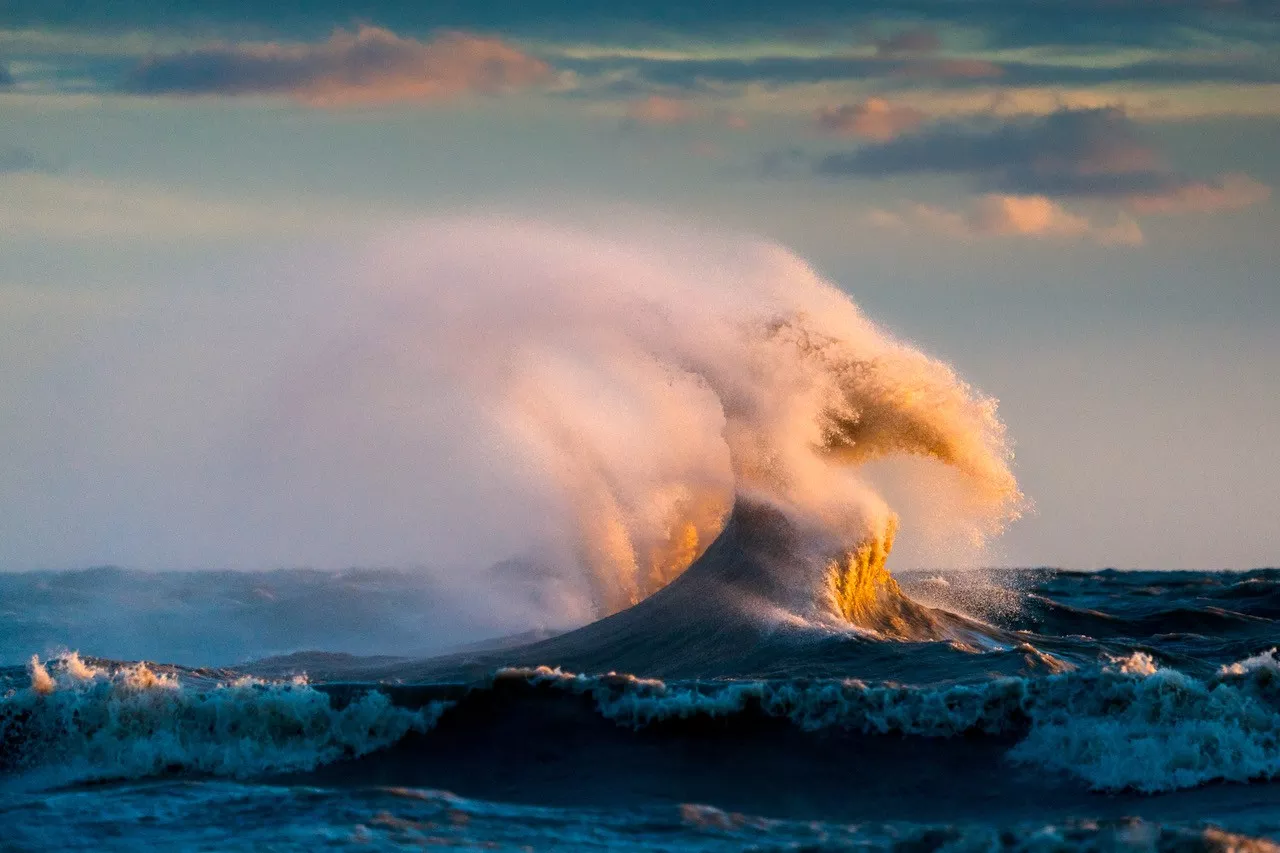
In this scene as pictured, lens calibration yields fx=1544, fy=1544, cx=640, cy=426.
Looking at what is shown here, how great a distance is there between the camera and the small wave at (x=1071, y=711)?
1362 centimetres

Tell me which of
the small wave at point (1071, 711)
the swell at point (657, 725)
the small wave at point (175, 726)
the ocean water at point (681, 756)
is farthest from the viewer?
the small wave at point (175, 726)

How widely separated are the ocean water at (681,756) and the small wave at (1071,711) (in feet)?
0.08

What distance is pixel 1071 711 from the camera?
1448 cm

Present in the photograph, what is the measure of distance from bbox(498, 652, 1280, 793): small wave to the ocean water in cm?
2

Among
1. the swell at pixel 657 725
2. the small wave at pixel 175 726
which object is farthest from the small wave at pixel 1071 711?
the small wave at pixel 175 726

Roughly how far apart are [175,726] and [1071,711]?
27.4 ft

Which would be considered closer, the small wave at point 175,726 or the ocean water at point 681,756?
the ocean water at point 681,756

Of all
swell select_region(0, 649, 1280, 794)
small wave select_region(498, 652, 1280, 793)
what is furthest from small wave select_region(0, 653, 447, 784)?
small wave select_region(498, 652, 1280, 793)

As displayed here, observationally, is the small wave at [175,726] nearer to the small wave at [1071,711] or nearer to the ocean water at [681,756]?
the ocean water at [681,756]

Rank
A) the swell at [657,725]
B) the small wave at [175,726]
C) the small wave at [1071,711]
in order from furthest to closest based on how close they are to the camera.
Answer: the small wave at [175,726] < the swell at [657,725] < the small wave at [1071,711]

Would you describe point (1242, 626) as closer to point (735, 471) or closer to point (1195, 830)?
point (735, 471)

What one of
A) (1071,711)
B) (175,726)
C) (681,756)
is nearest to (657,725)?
(681,756)

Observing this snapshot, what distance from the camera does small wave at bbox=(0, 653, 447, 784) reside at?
45.8ft

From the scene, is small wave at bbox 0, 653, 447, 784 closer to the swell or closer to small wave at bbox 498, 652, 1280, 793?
the swell
